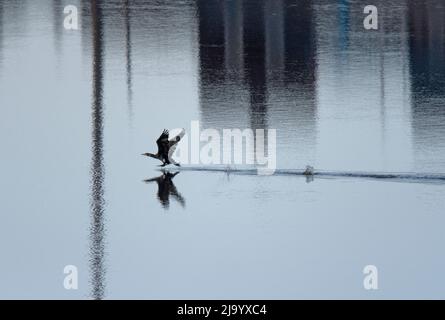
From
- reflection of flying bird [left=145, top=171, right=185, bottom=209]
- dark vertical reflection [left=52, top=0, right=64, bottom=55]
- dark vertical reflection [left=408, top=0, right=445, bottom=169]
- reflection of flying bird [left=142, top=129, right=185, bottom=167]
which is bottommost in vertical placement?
reflection of flying bird [left=145, top=171, right=185, bottom=209]

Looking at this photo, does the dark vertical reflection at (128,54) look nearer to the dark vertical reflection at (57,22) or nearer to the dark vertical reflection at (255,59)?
the dark vertical reflection at (57,22)

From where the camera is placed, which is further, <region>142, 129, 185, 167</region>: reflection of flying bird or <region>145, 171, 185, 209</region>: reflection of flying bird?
<region>142, 129, 185, 167</region>: reflection of flying bird

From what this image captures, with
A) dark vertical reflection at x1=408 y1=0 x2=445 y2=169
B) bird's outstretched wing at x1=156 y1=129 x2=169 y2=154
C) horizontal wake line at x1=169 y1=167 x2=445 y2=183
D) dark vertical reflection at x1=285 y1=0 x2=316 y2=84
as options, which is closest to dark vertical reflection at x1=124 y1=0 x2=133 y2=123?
bird's outstretched wing at x1=156 y1=129 x2=169 y2=154

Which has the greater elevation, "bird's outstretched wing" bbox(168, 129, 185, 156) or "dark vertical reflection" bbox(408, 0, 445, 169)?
"dark vertical reflection" bbox(408, 0, 445, 169)

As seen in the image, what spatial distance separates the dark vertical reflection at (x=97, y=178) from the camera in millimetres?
4238

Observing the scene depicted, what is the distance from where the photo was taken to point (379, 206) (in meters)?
4.63

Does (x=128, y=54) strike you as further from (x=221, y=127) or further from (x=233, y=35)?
(x=221, y=127)

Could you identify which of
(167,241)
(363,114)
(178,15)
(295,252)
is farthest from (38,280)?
(178,15)

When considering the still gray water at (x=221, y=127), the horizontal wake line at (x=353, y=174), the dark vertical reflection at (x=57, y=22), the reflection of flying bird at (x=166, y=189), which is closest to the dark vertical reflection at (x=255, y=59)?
the still gray water at (x=221, y=127)

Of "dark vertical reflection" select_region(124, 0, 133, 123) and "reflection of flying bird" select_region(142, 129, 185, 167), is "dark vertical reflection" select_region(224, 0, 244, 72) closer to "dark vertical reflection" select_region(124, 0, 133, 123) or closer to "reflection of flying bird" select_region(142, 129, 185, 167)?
"dark vertical reflection" select_region(124, 0, 133, 123)

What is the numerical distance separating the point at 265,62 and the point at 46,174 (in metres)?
1.26

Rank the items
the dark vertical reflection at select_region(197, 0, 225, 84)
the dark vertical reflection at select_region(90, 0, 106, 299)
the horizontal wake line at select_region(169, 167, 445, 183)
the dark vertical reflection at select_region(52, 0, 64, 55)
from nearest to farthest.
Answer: the dark vertical reflection at select_region(90, 0, 106, 299), the horizontal wake line at select_region(169, 167, 445, 183), the dark vertical reflection at select_region(197, 0, 225, 84), the dark vertical reflection at select_region(52, 0, 64, 55)

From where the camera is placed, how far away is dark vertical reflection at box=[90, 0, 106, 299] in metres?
4.24

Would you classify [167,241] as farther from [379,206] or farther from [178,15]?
[178,15]
